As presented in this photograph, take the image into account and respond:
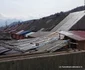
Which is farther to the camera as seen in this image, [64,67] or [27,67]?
[64,67]

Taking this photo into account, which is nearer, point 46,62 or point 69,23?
point 46,62

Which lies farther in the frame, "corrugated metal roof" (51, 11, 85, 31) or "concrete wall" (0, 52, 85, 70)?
"corrugated metal roof" (51, 11, 85, 31)

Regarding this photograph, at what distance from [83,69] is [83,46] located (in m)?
4.49

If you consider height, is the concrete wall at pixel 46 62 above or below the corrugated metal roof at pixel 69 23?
below

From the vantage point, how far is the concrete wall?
5980mm

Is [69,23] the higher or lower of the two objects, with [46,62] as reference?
higher

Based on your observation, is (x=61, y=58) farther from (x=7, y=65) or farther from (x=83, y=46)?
(x=83, y=46)

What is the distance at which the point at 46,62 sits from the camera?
662 centimetres

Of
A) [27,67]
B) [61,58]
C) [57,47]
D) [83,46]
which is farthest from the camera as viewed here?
[83,46]

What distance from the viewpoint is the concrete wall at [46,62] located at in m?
5.98

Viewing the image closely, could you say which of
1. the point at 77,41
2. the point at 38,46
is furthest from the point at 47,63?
the point at 77,41

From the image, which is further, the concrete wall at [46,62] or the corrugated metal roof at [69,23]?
the corrugated metal roof at [69,23]

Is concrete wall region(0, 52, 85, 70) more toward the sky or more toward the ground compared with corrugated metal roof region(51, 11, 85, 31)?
more toward the ground

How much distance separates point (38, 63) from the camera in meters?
6.46
